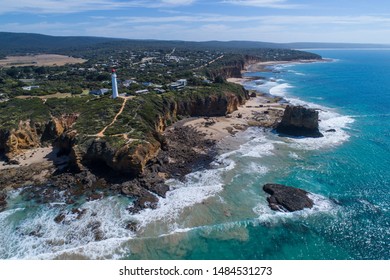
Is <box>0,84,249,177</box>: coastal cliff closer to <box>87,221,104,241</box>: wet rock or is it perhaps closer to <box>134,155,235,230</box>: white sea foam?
<box>134,155,235,230</box>: white sea foam

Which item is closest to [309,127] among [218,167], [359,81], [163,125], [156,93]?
[218,167]

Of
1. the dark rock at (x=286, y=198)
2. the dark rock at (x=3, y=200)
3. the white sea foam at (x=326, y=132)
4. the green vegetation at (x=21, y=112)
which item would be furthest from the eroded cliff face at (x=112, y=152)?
the white sea foam at (x=326, y=132)

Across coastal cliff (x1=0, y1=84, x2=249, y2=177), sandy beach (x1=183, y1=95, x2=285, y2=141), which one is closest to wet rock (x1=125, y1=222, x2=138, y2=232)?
coastal cliff (x1=0, y1=84, x2=249, y2=177)

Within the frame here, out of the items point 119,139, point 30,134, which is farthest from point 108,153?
point 30,134

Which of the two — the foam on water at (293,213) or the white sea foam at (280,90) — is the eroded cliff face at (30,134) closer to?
the foam on water at (293,213)

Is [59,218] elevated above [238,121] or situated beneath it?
situated beneath

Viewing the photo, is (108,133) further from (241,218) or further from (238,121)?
(238,121)
